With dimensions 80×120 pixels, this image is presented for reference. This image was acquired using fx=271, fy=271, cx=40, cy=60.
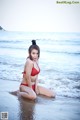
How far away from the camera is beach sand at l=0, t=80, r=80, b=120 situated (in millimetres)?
2953

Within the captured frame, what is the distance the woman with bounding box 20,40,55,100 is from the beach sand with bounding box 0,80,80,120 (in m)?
0.07

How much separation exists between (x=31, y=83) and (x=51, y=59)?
0.38 m

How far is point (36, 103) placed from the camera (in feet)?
10.2

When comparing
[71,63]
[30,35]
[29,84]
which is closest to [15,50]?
[30,35]

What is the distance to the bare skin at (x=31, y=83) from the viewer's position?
3.17m

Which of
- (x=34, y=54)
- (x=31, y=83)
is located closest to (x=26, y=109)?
(x=31, y=83)

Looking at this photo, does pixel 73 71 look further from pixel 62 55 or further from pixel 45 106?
pixel 45 106

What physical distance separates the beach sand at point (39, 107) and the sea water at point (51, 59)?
13 centimetres

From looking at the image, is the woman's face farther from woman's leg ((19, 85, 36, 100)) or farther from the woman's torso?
woman's leg ((19, 85, 36, 100))

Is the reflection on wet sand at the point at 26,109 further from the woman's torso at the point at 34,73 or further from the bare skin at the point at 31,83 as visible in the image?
the woman's torso at the point at 34,73

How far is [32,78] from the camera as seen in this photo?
3213mm

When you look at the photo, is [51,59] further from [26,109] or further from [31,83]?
[26,109]

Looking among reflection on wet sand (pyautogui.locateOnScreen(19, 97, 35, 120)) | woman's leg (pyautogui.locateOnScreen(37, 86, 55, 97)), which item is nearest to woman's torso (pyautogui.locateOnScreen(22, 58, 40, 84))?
woman's leg (pyautogui.locateOnScreen(37, 86, 55, 97))

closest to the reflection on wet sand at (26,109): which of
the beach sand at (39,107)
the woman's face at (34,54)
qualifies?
the beach sand at (39,107)
